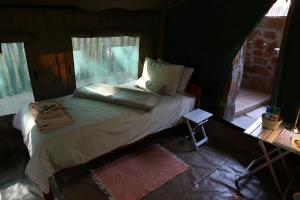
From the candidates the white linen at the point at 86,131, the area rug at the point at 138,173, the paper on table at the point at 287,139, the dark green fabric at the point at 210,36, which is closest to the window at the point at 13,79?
the white linen at the point at 86,131

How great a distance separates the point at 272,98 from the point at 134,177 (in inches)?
70.4

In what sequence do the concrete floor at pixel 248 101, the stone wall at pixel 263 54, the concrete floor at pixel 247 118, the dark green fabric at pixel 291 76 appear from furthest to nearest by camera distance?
1. the stone wall at pixel 263 54
2. the concrete floor at pixel 248 101
3. the concrete floor at pixel 247 118
4. the dark green fabric at pixel 291 76

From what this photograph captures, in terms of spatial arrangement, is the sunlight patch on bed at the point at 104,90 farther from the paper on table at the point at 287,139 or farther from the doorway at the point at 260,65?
the doorway at the point at 260,65

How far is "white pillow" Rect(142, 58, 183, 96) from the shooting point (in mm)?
2928

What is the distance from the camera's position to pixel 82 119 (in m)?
2.17

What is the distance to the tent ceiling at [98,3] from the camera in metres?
2.21

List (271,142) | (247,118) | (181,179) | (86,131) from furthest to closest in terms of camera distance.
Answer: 1. (247,118)
2. (181,179)
3. (86,131)
4. (271,142)

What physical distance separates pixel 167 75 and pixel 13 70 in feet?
6.06

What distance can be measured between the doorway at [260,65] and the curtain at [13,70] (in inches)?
121

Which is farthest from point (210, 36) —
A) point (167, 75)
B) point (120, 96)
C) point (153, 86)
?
point (120, 96)

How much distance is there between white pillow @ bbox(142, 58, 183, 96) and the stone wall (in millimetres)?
2200

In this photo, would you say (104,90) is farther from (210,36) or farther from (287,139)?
(287,139)

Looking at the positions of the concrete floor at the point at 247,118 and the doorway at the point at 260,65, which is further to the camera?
the doorway at the point at 260,65

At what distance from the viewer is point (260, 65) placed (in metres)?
4.61
